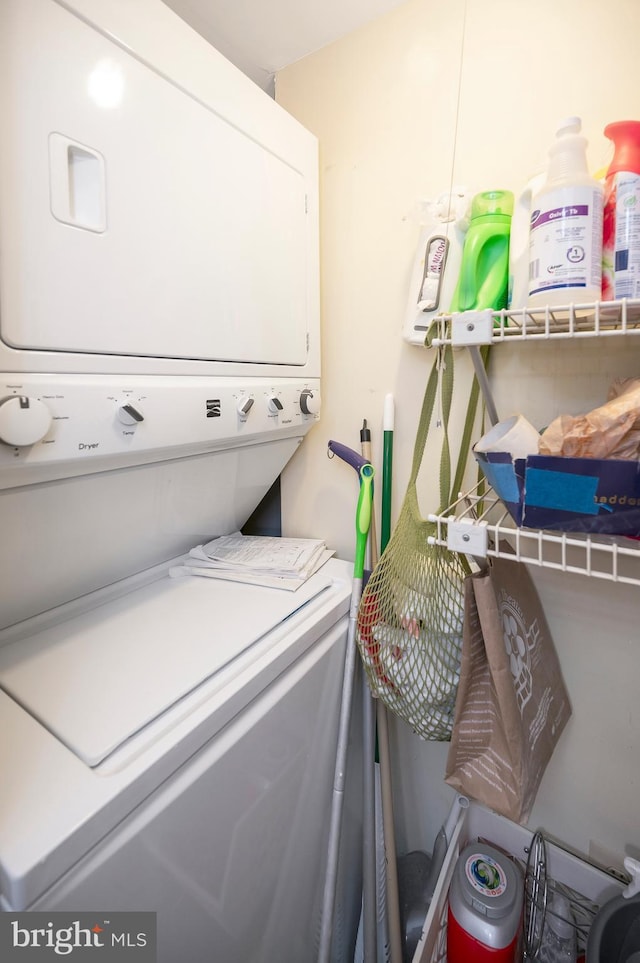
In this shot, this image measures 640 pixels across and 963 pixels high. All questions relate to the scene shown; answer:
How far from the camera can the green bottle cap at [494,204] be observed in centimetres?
106

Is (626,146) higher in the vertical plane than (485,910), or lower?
higher

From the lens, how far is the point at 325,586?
137 cm

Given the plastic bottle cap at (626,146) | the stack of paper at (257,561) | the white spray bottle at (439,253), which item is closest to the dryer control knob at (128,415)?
the stack of paper at (257,561)

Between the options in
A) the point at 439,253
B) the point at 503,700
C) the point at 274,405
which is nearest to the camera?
the point at 503,700

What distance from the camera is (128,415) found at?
0.94m

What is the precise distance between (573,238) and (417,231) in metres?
0.69

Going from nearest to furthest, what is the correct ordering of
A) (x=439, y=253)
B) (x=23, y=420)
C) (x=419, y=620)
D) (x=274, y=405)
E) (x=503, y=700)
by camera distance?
(x=23, y=420) < (x=503, y=700) < (x=419, y=620) < (x=439, y=253) < (x=274, y=405)

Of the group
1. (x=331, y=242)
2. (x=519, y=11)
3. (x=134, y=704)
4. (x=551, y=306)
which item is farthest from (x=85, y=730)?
(x=519, y=11)

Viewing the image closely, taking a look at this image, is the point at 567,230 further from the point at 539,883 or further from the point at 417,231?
the point at 539,883

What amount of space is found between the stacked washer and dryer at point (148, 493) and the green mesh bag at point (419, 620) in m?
0.15

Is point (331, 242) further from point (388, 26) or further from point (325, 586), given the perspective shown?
point (325, 586)

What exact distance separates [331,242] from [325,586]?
112 centimetres

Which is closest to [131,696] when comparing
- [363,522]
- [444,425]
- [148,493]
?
[148,493]

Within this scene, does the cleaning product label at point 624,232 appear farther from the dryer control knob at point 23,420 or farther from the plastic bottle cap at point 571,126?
the dryer control knob at point 23,420
